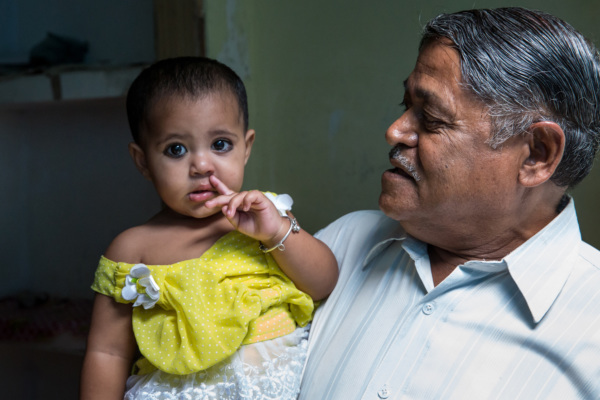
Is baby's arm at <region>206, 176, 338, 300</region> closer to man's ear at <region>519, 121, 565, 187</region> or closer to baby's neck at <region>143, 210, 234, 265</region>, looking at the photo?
baby's neck at <region>143, 210, 234, 265</region>

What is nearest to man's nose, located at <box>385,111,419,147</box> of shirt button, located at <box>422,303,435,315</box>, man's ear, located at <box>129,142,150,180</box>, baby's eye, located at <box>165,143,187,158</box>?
shirt button, located at <box>422,303,435,315</box>

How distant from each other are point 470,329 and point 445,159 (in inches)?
16.1

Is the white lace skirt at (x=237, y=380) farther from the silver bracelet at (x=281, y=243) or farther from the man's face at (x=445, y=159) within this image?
the man's face at (x=445, y=159)

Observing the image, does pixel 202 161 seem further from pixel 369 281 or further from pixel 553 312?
pixel 553 312

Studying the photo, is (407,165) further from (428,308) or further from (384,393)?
(384,393)

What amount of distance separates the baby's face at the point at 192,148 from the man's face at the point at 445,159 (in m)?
0.42

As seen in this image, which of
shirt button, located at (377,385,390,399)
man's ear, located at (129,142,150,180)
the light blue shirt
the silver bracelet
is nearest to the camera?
the light blue shirt

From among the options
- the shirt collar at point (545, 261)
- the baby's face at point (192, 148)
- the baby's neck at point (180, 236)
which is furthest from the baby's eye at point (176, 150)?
the shirt collar at point (545, 261)

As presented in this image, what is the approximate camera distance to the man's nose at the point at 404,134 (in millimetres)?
1548

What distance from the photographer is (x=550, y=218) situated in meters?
1.60

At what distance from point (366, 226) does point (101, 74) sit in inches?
59.6

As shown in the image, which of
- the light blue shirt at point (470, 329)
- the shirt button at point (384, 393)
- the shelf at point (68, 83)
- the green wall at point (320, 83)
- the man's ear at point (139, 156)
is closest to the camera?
the light blue shirt at point (470, 329)

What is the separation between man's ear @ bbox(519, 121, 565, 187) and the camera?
1.46 metres

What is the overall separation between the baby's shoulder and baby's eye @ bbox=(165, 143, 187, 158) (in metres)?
0.23
